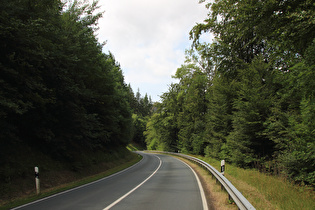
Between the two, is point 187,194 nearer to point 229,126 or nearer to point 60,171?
point 60,171

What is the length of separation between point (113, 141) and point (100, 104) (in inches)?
377

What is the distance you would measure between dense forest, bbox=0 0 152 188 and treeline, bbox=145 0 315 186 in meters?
8.58

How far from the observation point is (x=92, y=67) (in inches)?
653

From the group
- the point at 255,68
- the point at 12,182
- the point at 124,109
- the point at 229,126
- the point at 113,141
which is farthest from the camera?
the point at 124,109

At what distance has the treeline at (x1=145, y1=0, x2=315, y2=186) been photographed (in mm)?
6805

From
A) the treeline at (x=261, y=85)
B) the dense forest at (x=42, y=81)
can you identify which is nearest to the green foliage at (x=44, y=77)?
the dense forest at (x=42, y=81)

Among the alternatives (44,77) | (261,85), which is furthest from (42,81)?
(261,85)

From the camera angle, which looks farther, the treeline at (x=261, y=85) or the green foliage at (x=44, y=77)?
the green foliage at (x=44, y=77)

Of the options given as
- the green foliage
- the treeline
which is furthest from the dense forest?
the treeline

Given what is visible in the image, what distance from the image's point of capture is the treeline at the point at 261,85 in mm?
6805

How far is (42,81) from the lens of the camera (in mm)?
11336

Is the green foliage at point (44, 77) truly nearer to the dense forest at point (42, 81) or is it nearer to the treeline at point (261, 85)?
the dense forest at point (42, 81)

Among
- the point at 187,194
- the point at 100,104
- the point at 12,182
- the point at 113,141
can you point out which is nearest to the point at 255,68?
the point at 187,194

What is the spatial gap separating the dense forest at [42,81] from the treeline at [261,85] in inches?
338
